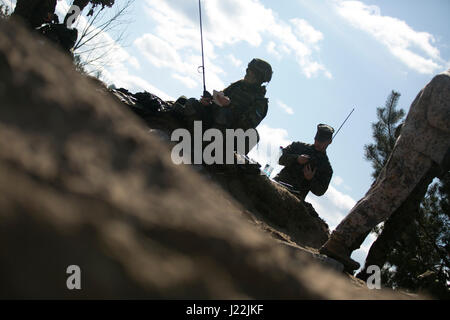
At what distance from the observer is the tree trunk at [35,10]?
19.6 ft

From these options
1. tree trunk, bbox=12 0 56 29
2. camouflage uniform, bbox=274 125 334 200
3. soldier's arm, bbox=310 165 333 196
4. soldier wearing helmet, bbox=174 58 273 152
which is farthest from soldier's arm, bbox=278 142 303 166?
tree trunk, bbox=12 0 56 29

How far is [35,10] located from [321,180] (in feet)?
15.9

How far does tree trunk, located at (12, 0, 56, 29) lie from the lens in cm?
598

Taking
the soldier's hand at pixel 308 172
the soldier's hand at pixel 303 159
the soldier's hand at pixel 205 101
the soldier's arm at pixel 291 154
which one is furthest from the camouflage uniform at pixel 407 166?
the soldier's hand at pixel 205 101

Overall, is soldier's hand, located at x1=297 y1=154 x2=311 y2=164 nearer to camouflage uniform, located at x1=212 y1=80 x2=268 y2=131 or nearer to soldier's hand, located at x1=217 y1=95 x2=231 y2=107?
camouflage uniform, located at x1=212 y1=80 x2=268 y2=131

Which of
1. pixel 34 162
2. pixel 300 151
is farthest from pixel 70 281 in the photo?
pixel 300 151

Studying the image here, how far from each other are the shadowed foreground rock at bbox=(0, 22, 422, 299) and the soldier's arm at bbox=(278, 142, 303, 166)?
171 inches

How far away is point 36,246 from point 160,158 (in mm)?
452

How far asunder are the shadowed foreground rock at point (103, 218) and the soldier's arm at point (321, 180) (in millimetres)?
4532

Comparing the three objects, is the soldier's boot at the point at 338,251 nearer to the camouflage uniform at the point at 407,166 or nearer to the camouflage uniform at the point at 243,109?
the camouflage uniform at the point at 407,166

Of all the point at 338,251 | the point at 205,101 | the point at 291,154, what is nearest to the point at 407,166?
the point at 338,251

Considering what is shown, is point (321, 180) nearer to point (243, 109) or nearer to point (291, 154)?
point (291, 154)

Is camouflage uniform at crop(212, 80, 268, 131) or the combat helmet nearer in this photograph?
camouflage uniform at crop(212, 80, 268, 131)

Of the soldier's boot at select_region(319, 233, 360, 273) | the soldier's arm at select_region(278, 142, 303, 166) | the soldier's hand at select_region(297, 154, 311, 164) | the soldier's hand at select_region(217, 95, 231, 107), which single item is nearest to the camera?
the soldier's boot at select_region(319, 233, 360, 273)
